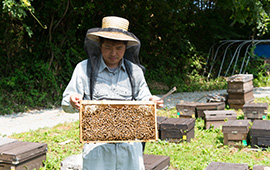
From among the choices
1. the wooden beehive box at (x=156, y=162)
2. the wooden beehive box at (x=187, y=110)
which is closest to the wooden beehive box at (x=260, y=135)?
the wooden beehive box at (x=156, y=162)

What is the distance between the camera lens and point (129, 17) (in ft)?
41.9

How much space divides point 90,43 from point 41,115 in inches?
233

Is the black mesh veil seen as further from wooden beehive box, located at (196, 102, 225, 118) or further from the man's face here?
wooden beehive box, located at (196, 102, 225, 118)

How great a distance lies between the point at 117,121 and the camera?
7.27 ft

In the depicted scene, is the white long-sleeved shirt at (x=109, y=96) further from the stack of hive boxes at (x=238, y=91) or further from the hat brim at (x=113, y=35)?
the stack of hive boxes at (x=238, y=91)

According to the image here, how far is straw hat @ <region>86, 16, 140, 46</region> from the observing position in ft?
7.28

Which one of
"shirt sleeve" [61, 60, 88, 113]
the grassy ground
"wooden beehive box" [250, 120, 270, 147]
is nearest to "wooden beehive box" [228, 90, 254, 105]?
the grassy ground

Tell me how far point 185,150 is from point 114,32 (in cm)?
324

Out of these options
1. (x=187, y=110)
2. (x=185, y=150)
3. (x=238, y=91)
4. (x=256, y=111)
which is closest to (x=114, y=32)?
(x=185, y=150)

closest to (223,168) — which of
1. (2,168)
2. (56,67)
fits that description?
(2,168)

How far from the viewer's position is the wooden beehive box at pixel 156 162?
351cm

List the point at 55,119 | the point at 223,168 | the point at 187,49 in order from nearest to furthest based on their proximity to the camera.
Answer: the point at 223,168
the point at 55,119
the point at 187,49

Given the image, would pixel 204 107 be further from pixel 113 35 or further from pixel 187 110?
pixel 113 35

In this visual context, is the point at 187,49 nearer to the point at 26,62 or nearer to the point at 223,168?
the point at 26,62
